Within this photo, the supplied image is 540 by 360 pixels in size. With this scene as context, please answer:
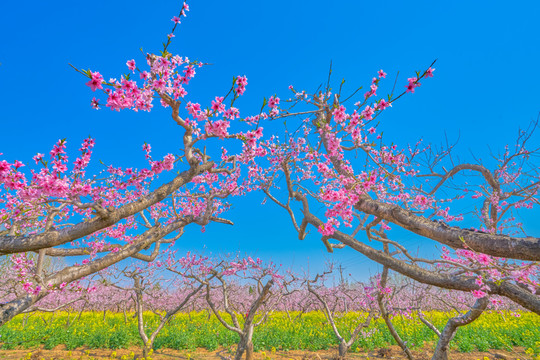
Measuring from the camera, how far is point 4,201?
7984 millimetres

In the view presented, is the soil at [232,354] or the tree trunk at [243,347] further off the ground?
the tree trunk at [243,347]

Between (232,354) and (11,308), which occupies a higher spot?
(11,308)

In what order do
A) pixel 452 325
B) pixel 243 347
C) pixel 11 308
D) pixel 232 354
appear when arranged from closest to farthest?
pixel 11 308 → pixel 452 325 → pixel 243 347 → pixel 232 354

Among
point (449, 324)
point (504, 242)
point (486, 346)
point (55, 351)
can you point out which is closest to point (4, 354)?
point (55, 351)

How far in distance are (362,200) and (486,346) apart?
34.7 ft

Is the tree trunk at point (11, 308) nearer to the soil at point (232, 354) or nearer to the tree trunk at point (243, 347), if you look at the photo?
the tree trunk at point (243, 347)

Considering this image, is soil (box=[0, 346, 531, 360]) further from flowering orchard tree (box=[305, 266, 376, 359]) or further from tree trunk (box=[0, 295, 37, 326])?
tree trunk (box=[0, 295, 37, 326])

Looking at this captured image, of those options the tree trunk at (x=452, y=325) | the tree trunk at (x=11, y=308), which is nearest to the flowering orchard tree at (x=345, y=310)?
the tree trunk at (x=452, y=325)

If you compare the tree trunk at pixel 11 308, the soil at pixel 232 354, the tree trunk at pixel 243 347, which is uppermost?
the tree trunk at pixel 11 308

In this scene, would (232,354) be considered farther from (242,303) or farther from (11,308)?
(11,308)

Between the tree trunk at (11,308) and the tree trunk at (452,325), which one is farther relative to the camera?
the tree trunk at (452,325)

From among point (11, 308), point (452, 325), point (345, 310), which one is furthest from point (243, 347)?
point (345, 310)

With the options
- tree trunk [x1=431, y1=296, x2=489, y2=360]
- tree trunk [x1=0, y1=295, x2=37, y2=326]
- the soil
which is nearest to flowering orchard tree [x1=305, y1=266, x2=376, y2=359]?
the soil

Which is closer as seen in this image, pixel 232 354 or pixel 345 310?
pixel 232 354
